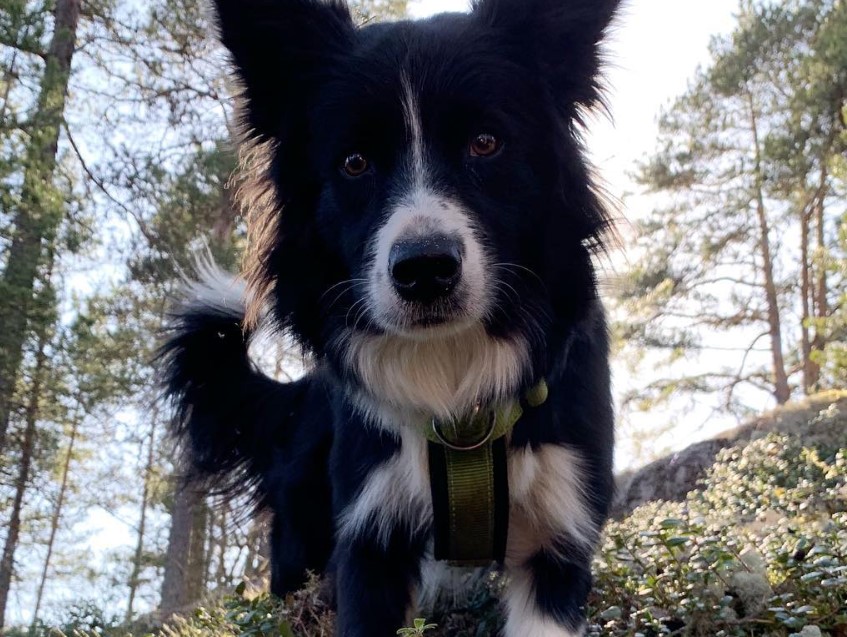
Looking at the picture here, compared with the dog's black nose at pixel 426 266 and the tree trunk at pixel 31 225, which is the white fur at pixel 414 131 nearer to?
the dog's black nose at pixel 426 266

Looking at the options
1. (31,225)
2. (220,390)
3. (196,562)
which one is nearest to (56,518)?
(196,562)

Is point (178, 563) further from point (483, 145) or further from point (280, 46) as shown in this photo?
point (483, 145)

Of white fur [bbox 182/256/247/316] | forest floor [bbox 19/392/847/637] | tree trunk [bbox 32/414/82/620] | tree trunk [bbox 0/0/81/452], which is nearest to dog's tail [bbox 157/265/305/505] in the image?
white fur [bbox 182/256/247/316]

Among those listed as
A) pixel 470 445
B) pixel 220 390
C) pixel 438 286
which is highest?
pixel 220 390

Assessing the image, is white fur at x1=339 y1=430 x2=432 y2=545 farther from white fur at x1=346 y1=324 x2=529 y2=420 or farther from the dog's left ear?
the dog's left ear

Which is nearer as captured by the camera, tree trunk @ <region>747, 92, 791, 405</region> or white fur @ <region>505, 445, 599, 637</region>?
white fur @ <region>505, 445, 599, 637</region>

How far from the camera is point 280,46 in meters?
2.99

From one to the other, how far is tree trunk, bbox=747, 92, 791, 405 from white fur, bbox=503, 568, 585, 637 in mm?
15651

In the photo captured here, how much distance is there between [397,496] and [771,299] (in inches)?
669

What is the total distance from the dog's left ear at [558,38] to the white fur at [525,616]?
5.82 ft

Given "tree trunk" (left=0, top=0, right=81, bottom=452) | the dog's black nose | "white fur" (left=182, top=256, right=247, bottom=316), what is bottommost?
the dog's black nose

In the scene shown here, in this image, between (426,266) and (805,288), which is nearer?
(426,266)

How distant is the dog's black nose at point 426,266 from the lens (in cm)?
231

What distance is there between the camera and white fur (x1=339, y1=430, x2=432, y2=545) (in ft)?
9.21
